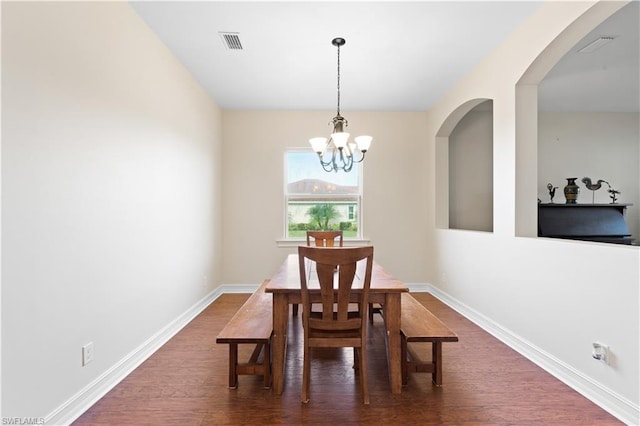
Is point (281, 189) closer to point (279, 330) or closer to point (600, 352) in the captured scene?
point (279, 330)

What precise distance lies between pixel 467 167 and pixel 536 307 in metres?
2.69

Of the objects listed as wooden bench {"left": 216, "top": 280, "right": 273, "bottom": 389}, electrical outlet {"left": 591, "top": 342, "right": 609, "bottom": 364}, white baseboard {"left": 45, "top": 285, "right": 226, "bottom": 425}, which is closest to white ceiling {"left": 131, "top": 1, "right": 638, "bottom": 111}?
wooden bench {"left": 216, "top": 280, "right": 273, "bottom": 389}

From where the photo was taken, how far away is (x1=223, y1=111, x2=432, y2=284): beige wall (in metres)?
4.76

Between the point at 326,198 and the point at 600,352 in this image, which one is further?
the point at 326,198

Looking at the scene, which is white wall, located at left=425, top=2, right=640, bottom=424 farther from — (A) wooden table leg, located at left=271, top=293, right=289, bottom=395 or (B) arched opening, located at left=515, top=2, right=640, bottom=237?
(A) wooden table leg, located at left=271, top=293, right=289, bottom=395

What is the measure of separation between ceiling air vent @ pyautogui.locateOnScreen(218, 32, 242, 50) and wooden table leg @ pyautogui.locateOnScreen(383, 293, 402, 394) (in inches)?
99.1

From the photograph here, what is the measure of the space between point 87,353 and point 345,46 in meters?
3.09

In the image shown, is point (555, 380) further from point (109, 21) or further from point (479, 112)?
point (109, 21)

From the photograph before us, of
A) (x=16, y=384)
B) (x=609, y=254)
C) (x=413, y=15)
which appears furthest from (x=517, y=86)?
(x=16, y=384)

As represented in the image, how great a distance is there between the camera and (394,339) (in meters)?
2.05

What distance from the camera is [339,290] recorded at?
77.0 inches

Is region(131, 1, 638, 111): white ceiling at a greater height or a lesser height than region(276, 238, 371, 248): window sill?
greater

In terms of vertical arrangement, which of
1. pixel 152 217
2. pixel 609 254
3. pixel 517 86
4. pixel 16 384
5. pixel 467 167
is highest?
pixel 517 86

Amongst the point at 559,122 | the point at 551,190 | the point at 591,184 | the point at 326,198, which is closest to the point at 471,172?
the point at 551,190
